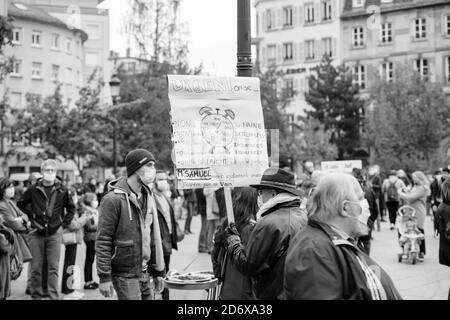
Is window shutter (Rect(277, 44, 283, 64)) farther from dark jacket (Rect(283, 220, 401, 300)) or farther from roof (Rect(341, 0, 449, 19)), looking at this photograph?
dark jacket (Rect(283, 220, 401, 300))

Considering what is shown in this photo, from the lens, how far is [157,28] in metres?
38.2

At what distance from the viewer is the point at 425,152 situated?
42.5 metres

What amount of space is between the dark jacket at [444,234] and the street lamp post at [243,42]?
2636 millimetres

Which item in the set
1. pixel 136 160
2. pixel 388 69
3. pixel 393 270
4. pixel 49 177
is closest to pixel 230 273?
pixel 136 160

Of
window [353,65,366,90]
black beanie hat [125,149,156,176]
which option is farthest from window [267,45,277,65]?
black beanie hat [125,149,156,176]

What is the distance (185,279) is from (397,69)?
4153 centimetres

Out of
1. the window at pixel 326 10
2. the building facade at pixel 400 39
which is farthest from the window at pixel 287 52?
the building facade at pixel 400 39

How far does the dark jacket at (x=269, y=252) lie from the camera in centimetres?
421

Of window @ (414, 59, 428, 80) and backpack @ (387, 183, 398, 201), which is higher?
window @ (414, 59, 428, 80)

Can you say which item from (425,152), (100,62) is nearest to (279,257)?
(425,152)

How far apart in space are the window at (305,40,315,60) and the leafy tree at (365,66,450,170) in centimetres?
1257

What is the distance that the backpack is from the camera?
64.8ft

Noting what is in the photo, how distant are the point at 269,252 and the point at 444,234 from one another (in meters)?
3.21

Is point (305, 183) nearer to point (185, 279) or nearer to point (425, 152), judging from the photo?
point (185, 279)
